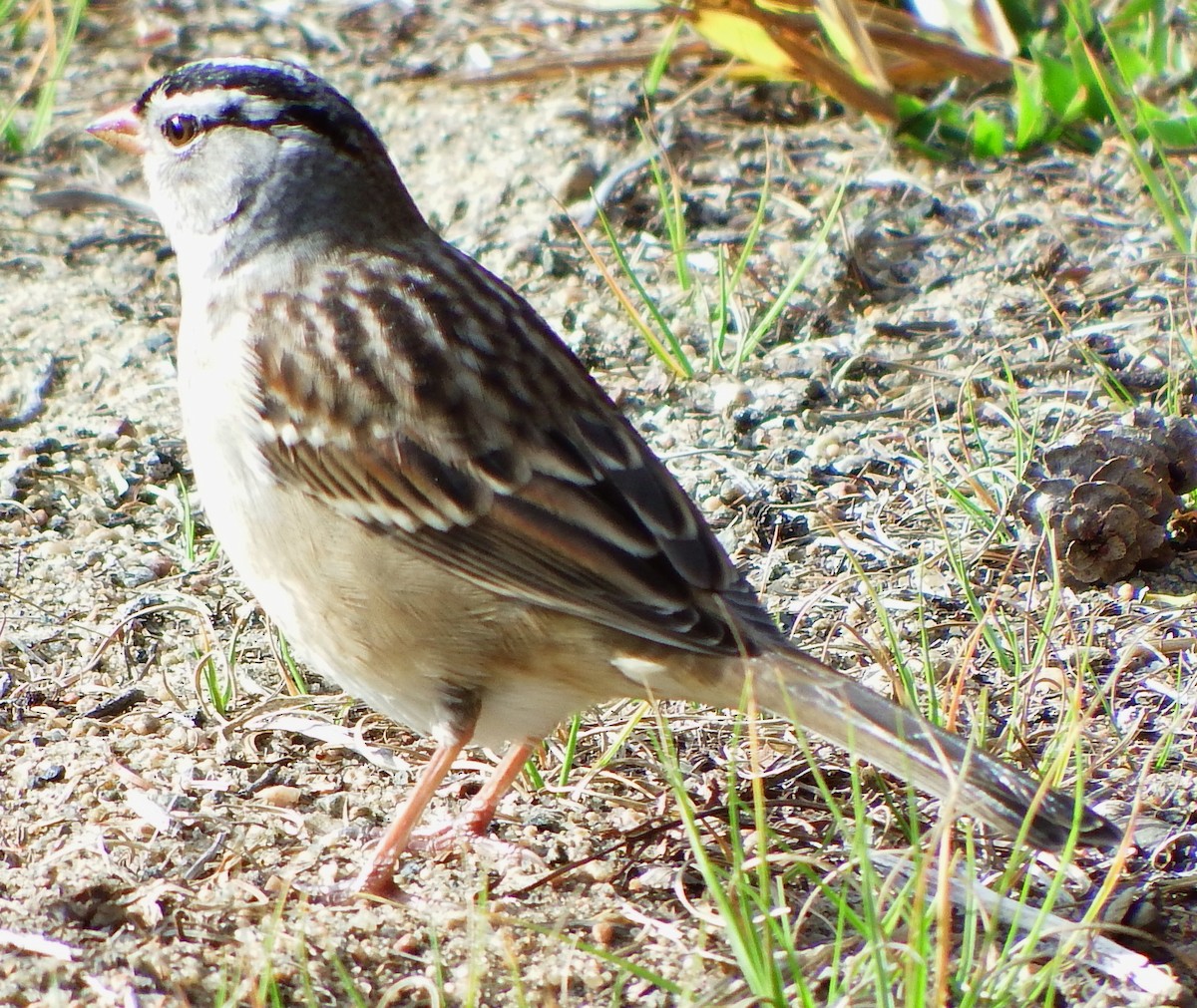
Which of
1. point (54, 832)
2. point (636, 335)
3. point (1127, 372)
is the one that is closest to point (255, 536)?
point (54, 832)

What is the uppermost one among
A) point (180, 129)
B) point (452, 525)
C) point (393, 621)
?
point (180, 129)

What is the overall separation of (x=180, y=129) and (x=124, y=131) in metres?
0.26

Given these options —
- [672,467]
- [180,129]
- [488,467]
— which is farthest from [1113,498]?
[180,129]

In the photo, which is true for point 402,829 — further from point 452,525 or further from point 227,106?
point 227,106

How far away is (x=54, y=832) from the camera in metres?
3.30

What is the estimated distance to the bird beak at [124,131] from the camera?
417 centimetres

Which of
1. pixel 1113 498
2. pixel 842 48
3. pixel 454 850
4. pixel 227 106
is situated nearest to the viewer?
pixel 454 850

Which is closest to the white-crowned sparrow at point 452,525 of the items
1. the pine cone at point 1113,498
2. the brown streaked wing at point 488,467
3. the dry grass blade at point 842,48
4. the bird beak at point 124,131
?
the brown streaked wing at point 488,467

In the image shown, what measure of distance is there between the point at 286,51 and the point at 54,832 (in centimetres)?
418

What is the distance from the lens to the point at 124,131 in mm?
4203

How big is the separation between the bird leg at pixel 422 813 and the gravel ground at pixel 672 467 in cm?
7

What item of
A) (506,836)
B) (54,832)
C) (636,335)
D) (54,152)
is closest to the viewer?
(54,832)

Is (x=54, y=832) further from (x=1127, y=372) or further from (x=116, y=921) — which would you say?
(x=1127, y=372)

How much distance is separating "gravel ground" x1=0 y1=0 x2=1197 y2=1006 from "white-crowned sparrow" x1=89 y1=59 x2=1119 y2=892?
277 millimetres
